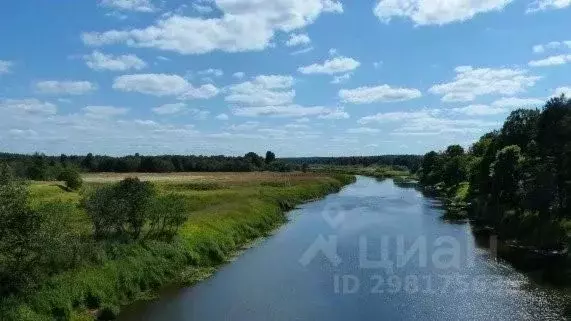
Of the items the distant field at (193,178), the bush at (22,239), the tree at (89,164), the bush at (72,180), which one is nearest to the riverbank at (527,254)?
the bush at (22,239)

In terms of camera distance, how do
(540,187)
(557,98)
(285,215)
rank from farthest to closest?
1. (285,215)
2. (557,98)
3. (540,187)

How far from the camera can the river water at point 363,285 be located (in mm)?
27219

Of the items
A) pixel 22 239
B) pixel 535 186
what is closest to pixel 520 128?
pixel 535 186

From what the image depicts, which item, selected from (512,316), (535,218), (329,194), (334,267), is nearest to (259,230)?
(334,267)

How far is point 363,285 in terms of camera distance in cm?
3269

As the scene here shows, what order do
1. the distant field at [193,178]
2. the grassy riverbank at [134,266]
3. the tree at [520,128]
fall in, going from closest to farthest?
the grassy riverbank at [134,266], the tree at [520,128], the distant field at [193,178]

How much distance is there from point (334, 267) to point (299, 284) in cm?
533

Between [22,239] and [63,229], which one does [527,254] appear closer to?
[63,229]

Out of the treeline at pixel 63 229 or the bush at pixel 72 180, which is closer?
the treeline at pixel 63 229

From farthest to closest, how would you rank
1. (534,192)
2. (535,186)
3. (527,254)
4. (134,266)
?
(535,186), (534,192), (527,254), (134,266)

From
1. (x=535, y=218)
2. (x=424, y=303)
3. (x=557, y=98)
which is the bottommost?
(x=424, y=303)

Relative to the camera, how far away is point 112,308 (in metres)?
26.4

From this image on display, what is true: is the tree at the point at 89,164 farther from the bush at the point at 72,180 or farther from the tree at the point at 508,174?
the tree at the point at 508,174

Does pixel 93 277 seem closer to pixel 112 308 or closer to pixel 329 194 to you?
pixel 112 308
